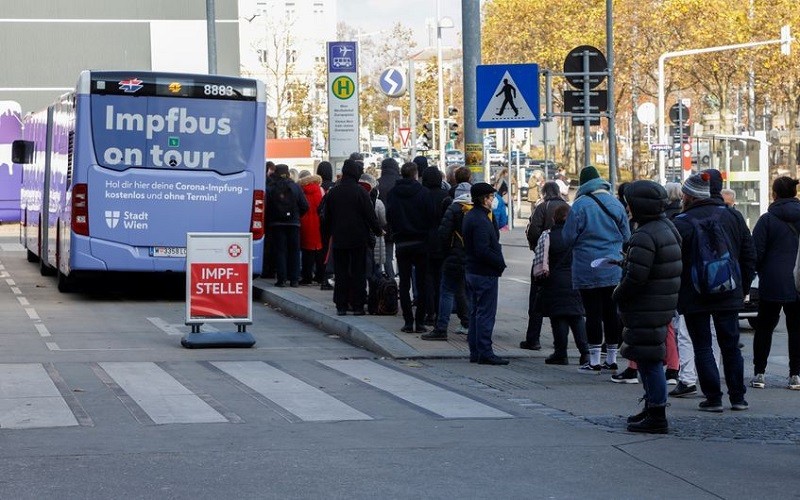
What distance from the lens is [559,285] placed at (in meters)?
14.2

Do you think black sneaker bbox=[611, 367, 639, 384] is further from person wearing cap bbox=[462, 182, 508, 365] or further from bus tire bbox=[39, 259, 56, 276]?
bus tire bbox=[39, 259, 56, 276]

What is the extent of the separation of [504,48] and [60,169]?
200ft

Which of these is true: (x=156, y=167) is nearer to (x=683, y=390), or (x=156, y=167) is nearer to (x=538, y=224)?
(x=538, y=224)

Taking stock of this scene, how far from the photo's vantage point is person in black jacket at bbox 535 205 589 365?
556 inches

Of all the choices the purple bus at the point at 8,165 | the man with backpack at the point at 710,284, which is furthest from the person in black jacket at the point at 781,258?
the purple bus at the point at 8,165

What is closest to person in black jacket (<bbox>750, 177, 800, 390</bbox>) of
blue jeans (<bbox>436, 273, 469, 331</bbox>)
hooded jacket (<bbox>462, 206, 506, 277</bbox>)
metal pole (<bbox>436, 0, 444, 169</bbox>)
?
hooded jacket (<bbox>462, 206, 506, 277</bbox>)

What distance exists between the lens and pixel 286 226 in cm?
2141

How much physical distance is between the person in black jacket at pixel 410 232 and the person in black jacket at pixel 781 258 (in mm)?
4092

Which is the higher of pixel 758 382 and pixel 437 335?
pixel 437 335

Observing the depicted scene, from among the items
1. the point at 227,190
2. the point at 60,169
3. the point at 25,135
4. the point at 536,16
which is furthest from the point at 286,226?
the point at 536,16

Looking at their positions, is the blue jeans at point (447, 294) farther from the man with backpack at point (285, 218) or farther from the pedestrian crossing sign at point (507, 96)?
the man with backpack at point (285, 218)

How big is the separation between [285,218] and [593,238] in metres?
8.87

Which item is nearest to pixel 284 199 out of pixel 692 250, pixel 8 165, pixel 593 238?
pixel 593 238

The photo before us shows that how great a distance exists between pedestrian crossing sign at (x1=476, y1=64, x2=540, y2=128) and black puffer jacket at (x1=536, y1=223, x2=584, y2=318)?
3.33 meters
